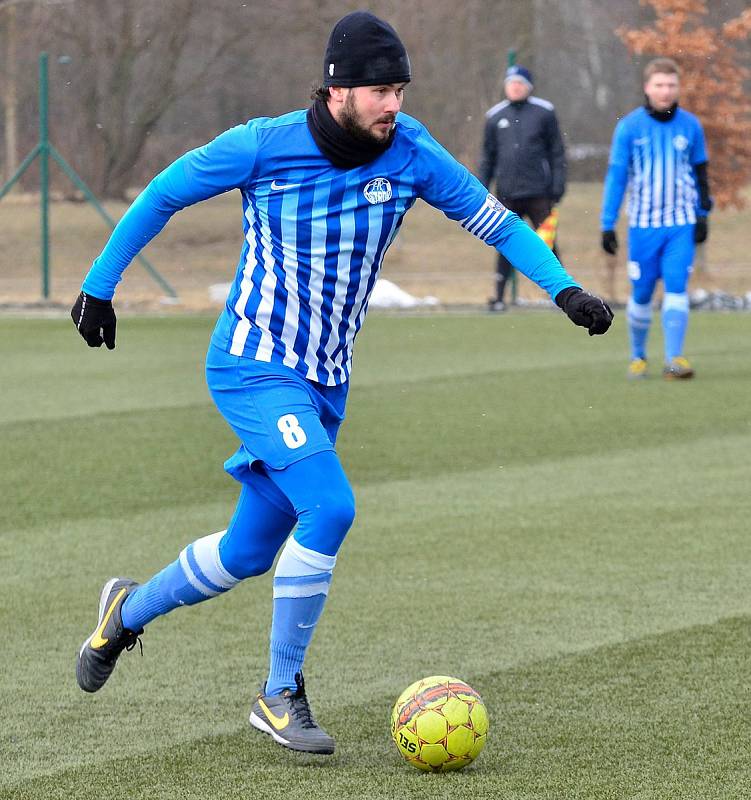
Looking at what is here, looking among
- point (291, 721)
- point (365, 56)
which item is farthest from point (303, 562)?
point (365, 56)

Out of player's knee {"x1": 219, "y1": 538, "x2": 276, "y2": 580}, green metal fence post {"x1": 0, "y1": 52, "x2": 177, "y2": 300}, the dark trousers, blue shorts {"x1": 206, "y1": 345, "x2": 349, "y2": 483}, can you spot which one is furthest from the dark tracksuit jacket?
player's knee {"x1": 219, "y1": 538, "x2": 276, "y2": 580}

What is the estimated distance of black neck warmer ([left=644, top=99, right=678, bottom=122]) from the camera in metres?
12.3

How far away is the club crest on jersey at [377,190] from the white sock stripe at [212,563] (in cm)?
109

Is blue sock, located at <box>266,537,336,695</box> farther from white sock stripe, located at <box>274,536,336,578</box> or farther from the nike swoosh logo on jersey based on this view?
the nike swoosh logo on jersey

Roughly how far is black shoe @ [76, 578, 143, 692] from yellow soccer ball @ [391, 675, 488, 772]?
0.99m

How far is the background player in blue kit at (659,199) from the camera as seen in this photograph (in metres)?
12.4

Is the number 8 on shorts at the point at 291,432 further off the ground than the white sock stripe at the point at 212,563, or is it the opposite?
the number 8 on shorts at the point at 291,432

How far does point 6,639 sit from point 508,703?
185cm

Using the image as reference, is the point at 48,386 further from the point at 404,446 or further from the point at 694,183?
the point at 694,183

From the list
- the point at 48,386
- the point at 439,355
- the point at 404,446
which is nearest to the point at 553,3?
the point at 439,355

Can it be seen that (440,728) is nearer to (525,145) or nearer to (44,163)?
(525,145)

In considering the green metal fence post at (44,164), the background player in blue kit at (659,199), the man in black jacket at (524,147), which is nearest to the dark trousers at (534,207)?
the man in black jacket at (524,147)

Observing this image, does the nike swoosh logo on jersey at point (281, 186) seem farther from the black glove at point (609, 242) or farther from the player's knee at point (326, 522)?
the black glove at point (609, 242)

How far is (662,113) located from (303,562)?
8.73m
